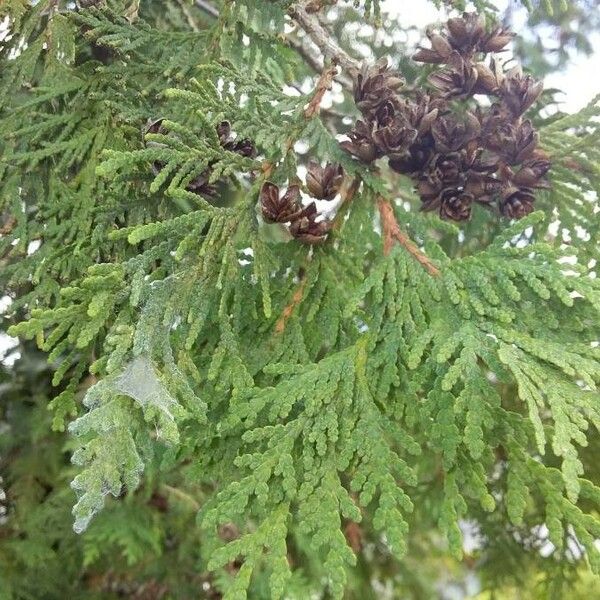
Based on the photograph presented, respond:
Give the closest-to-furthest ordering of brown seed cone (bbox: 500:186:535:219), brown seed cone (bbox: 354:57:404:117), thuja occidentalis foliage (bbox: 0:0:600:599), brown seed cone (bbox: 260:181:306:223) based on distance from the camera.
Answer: thuja occidentalis foliage (bbox: 0:0:600:599)
brown seed cone (bbox: 260:181:306:223)
brown seed cone (bbox: 354:57:404:117)
brown seed cone (bbox: 500:186:535:219)

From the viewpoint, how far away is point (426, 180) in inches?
74.6

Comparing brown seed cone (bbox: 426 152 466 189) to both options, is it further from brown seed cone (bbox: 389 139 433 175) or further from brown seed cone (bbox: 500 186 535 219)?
brown seed cone (bbox: 500 186 535 219)

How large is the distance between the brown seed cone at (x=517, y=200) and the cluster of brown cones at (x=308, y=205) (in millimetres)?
474

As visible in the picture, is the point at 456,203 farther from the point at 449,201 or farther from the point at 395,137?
the point at 395,137

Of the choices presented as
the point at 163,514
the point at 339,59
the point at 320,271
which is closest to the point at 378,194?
the point at 320,271

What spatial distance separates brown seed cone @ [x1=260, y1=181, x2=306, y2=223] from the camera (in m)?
1.66

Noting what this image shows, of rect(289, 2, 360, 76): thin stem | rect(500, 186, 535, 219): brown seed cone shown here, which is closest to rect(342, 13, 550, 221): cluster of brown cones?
rect(500, 186, 535, 219): brown seed cone

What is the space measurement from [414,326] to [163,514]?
273cm

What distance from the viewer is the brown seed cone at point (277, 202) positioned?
5.46 feet

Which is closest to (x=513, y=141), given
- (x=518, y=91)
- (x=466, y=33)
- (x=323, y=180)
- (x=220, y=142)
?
(x=518, y=91)

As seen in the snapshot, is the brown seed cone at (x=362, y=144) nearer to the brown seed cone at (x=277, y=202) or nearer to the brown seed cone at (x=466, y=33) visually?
the brown seed cone at (x=277, y=202)

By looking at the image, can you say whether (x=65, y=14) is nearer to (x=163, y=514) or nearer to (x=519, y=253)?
(x=519, y=253)

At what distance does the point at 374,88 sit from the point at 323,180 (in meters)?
0.28

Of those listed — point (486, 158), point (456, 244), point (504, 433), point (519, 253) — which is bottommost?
point (456, 244)
